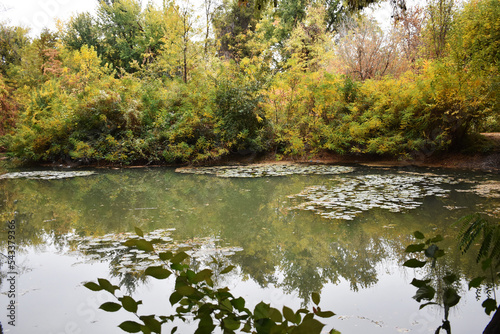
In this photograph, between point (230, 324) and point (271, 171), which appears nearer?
point (230, 324)

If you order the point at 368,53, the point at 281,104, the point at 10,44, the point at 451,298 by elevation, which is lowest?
the point at 451,298

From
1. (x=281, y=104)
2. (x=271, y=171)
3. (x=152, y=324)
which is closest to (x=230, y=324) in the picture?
(x=152, y=324)

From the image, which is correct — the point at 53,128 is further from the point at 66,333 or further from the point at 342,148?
the point at 66,333

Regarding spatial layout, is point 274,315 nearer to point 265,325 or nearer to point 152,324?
point 265,325

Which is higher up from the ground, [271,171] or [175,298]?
[175,298]

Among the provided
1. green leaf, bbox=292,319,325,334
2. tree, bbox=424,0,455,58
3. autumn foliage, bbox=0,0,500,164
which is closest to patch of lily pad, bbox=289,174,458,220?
autumn foliage, bbox=0,0,500,164

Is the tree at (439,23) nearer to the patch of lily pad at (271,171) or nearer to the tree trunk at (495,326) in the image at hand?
the patch of lily pad at (271,171)

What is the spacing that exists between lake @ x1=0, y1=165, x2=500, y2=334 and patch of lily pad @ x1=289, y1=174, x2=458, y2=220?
0.02m

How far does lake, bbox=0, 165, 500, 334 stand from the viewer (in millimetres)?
2473

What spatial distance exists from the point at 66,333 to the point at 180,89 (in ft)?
39.1

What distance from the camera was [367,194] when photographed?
6.20m

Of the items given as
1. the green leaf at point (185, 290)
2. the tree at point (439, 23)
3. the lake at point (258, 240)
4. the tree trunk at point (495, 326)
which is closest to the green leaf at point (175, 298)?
the green leaf at point (185, 290)

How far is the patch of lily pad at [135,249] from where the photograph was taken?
3335 millimetres

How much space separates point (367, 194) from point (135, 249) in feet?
13.8
